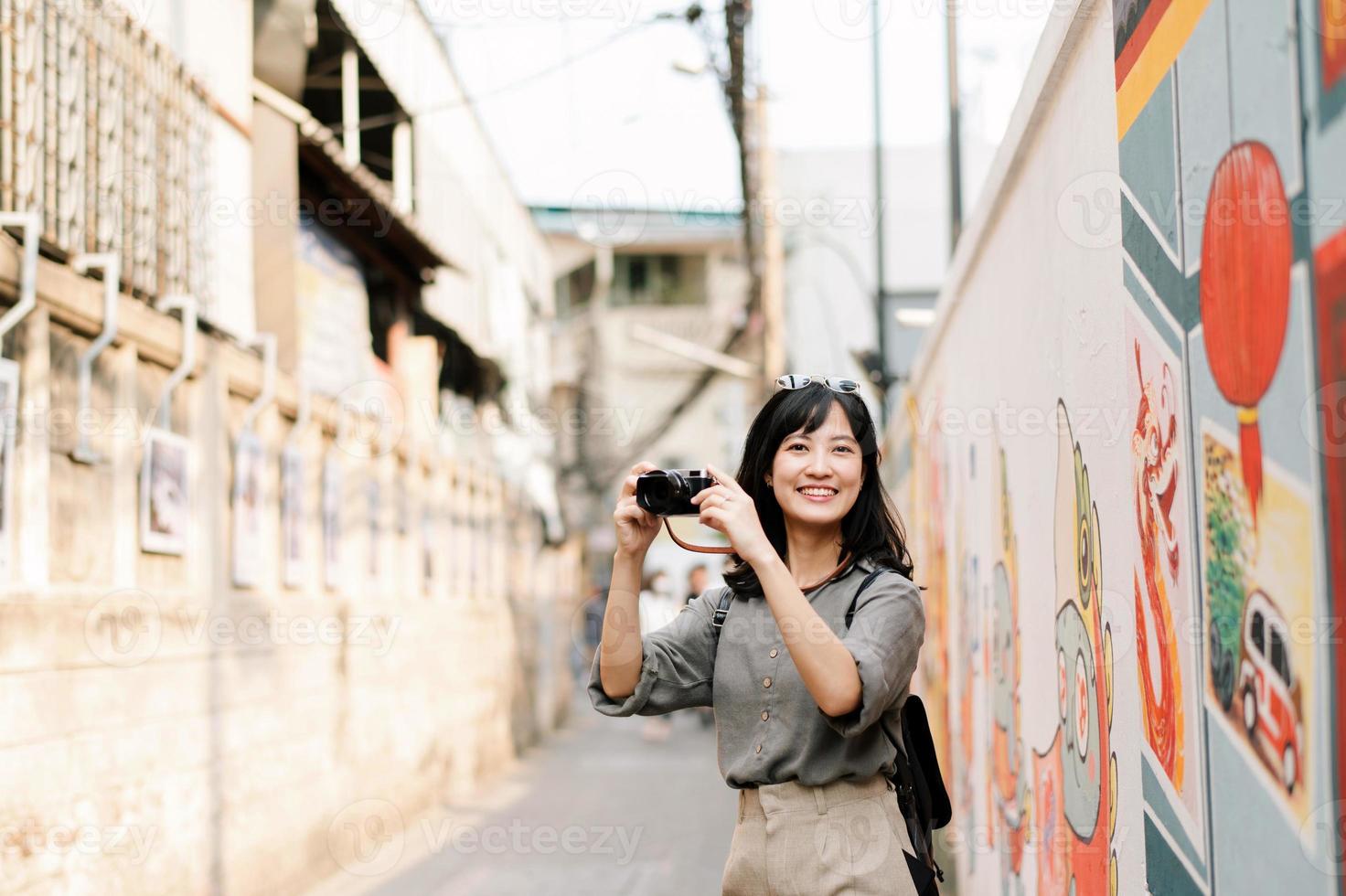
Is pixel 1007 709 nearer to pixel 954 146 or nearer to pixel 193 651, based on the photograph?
pixel 193 651

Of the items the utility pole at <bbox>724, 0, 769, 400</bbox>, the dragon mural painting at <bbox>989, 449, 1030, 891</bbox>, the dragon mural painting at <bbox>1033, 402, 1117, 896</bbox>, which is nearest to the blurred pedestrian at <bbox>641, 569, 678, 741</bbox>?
the utility pole at <bbox>724, 0, 769, 400</bbox>

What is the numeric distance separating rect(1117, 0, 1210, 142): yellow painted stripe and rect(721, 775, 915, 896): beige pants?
1.31 m

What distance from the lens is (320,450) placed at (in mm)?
9523

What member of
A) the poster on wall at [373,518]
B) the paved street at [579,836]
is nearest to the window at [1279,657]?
the paved street at [579,836]

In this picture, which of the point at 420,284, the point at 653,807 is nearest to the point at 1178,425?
the point at 653,807

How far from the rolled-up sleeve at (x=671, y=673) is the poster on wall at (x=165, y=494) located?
4.33 metres

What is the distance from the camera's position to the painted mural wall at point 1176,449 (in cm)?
171

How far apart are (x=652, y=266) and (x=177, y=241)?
29491mm

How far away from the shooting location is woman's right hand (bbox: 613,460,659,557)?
2689 mm

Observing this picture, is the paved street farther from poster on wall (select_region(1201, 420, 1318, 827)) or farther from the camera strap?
poster on wall (select_region(1201, 420, 1318, 827))

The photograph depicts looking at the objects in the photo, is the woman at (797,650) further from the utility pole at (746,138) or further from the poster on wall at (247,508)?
the utility pole at (746,138)

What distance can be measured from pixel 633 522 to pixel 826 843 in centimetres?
68

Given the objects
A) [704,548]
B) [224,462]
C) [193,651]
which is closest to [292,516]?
[224,462]

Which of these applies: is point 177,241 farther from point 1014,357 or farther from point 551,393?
point 551,393
